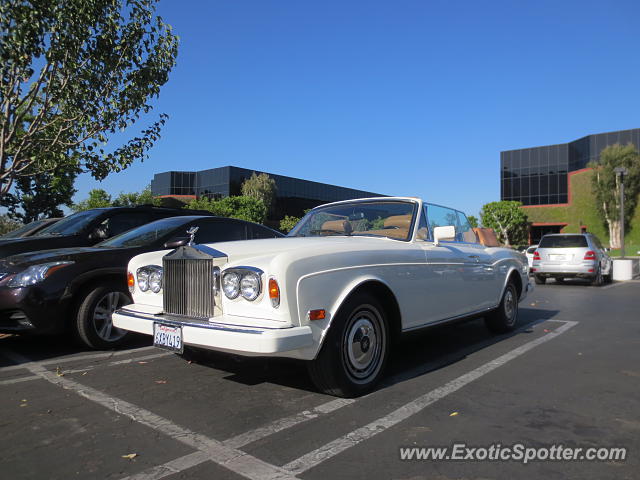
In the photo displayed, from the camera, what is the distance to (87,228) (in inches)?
257

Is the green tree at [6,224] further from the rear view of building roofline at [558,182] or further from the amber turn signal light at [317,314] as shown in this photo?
the rear view of building roofline at [558,182]

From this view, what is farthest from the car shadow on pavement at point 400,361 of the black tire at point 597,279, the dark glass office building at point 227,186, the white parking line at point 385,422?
the dark glass office building at point 227,186

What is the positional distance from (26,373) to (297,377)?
2549 mm

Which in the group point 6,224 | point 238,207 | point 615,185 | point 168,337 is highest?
point 615,185

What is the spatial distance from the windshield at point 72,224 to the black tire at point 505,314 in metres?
5.70

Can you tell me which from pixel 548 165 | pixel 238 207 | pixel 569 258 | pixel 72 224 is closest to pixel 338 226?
pixel 72 224

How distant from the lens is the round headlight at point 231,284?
3334 millimetres

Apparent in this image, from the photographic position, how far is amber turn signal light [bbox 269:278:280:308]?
10.3 ft

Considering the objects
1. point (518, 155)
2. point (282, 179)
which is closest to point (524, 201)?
point (518, 155)

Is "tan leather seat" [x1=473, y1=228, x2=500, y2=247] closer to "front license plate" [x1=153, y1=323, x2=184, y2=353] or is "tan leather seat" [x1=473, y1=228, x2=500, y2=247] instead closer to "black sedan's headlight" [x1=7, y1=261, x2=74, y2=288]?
"front license plate" [x1=153, y1=323, x2=184, y2=353]

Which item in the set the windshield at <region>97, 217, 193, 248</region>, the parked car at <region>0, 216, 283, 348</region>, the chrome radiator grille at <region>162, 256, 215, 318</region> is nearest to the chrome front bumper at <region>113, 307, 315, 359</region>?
the chrome radiator grille at <region>162, 256, 215, 318</region>

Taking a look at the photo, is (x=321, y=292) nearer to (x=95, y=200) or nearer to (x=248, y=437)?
(x=248, y=437)

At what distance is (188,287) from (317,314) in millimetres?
1096

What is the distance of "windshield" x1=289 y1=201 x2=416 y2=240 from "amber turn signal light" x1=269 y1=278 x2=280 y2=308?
1.71 meters
